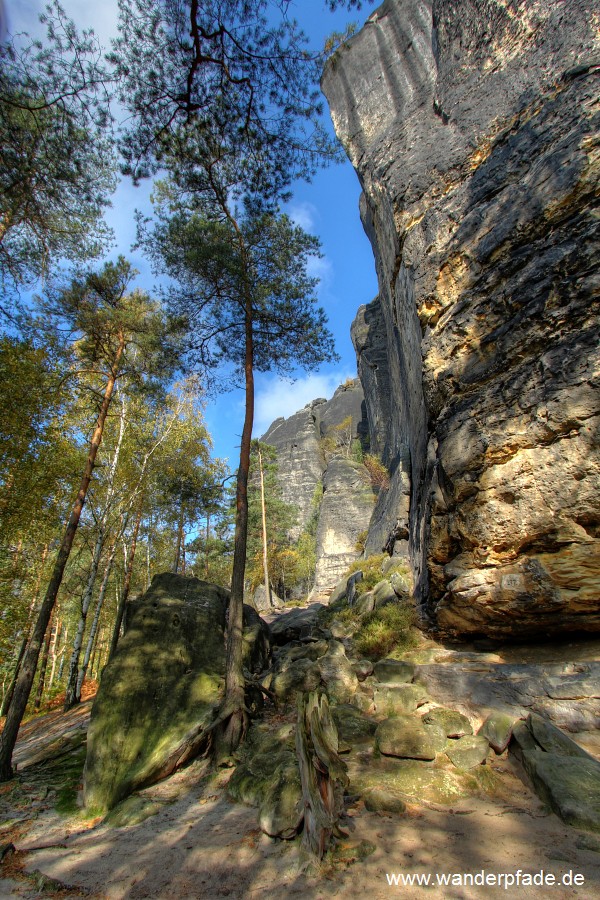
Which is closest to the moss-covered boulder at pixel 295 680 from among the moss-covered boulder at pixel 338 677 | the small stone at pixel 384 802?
the moss-covered boulder at pixel 338 677

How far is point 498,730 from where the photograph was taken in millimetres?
4918

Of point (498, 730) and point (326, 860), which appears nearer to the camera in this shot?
point (326, 860)

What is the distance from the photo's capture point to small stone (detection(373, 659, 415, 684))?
678cm

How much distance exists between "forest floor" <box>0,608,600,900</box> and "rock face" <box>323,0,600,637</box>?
96.8 inches

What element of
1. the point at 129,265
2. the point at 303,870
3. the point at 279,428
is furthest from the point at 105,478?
the point at 279,428

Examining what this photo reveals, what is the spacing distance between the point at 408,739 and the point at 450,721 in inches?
27.4

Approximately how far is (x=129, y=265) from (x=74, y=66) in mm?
5164

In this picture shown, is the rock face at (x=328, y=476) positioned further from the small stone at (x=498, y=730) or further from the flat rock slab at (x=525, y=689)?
the small stone at (x=498, y=730)

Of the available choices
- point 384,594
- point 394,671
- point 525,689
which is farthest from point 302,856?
point 384,594

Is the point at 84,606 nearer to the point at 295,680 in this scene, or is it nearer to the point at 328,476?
the point at 295,680

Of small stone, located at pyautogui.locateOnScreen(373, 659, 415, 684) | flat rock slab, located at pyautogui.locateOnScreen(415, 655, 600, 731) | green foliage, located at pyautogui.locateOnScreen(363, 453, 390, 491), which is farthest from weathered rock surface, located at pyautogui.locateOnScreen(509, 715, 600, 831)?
green foliage, located at pyautogui.locateOnScreen(363, 453, 390, 491)

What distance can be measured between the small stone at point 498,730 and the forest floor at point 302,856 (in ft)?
0.43

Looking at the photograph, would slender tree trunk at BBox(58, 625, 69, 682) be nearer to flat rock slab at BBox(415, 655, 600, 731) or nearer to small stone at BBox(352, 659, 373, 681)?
small stone at BBox(352, 659, 373, 681)

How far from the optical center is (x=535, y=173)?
6883 mm
